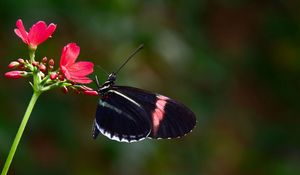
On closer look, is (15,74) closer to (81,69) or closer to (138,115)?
(81,69)

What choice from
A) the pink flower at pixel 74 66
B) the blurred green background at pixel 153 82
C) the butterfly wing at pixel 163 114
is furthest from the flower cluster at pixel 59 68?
the blurred green background at pixel 153 82

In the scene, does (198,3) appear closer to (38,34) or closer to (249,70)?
(249,70)

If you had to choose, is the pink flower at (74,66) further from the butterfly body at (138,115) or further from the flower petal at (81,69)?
the butterfly body at (138,115)

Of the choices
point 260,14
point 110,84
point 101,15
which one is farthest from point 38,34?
point 260,14

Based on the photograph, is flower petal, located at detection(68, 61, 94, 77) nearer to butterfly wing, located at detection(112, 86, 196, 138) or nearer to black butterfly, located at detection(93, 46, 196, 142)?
black butterfly, located at detection(93, 46, 196, 142)

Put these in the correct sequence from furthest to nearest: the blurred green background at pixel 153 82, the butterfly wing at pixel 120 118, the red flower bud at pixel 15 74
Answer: the blurred green background at pixel 153 82 < the butterfly wing at pixel 120 118 < the red flower bud at pixel 15 74

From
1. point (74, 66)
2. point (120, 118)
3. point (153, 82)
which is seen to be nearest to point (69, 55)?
point (74, 66)
